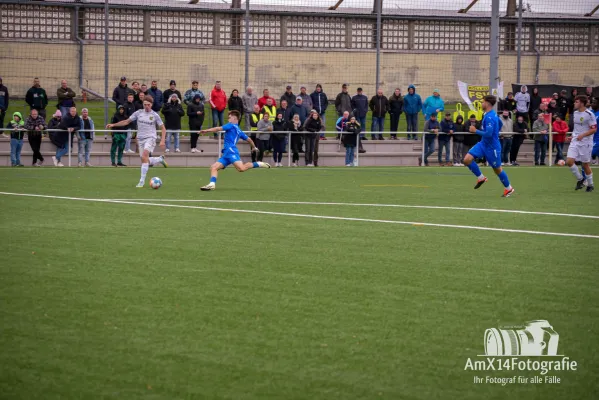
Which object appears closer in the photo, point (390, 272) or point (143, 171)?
point (390, 272)

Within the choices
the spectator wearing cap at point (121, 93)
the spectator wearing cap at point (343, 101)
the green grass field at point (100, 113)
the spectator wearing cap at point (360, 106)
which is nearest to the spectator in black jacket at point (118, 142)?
the spectator wearing cap at point (121, 93)

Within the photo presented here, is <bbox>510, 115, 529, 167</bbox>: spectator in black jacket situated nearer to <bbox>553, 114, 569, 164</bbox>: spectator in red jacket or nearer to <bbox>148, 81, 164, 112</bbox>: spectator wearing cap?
<bbox>553, 114, 569, 164</bbox>: spectator in red jacket

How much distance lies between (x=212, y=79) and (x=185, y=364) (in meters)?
30.0

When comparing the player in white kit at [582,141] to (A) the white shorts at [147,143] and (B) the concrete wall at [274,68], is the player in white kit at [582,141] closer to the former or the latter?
(A) the white shorts at [147,143]

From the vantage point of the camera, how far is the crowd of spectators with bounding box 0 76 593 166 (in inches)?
1093

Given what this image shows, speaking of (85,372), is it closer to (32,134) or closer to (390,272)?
(390,272)

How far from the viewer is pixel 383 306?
277 inches

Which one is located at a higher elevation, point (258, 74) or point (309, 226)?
point (258, 74)

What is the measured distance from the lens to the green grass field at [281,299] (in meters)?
5.19

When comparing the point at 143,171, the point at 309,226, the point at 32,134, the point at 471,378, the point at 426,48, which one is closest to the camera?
the point at 471,378

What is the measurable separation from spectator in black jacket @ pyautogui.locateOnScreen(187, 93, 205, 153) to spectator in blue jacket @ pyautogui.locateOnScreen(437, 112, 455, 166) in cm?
796

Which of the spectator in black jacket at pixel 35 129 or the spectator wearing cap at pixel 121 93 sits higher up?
the spectator wearing cap at pixel 121 93

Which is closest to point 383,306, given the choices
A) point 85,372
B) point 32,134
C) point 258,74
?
point 85,372

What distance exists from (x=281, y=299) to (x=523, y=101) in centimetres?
2694
